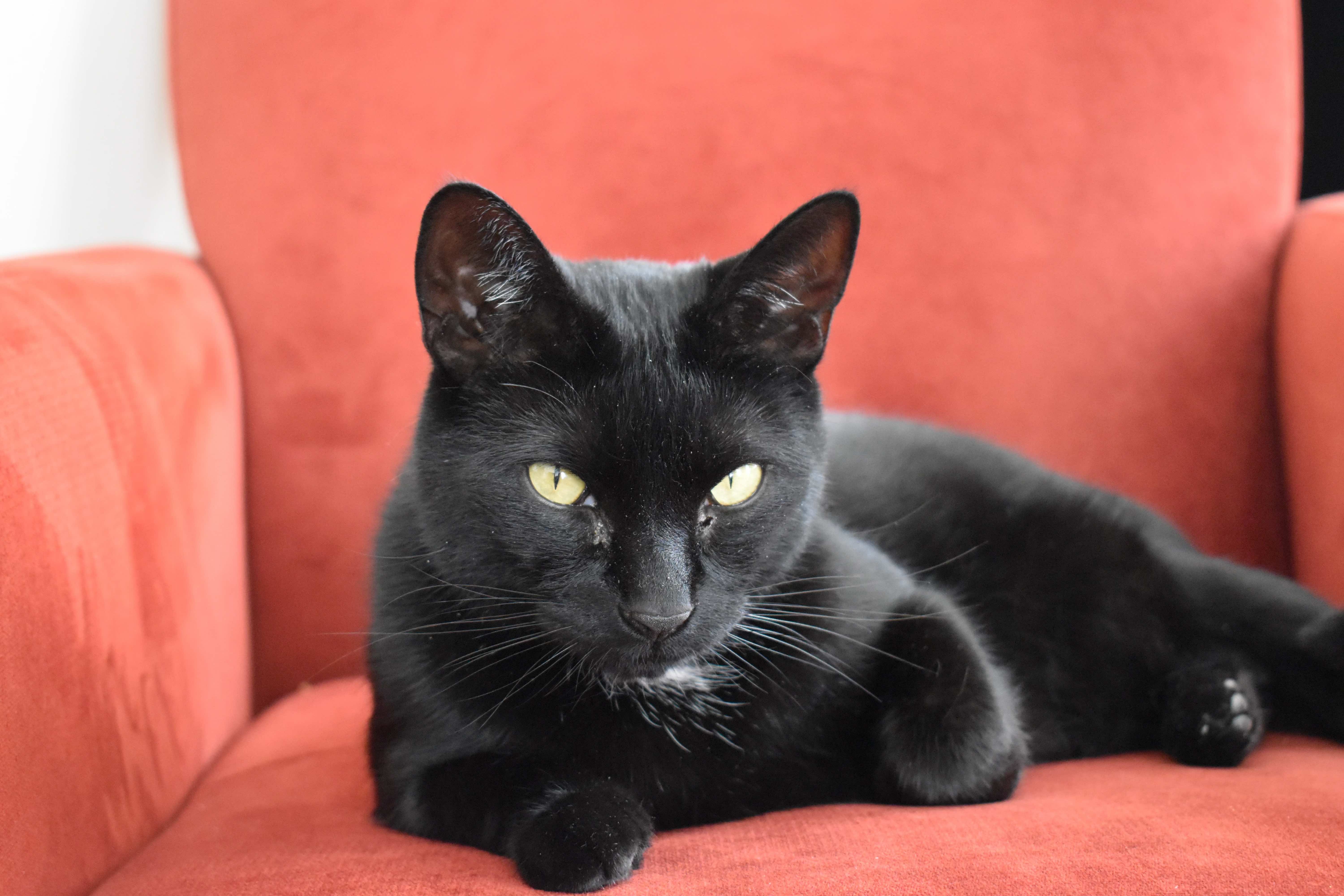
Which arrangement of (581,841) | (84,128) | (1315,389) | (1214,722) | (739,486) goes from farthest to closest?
(84,128)
(1315,389)
(1214,722)
(739,486)
(581,841)

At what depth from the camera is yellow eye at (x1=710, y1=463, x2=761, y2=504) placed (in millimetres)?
1019

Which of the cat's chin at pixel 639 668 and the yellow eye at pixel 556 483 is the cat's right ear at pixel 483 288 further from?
the cat's chin at pixel 639 668

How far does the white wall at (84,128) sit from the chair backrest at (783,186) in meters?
0.14

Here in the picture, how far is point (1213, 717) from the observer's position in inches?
47.4

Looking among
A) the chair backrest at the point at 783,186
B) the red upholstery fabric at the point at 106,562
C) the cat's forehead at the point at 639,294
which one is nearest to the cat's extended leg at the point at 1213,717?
the chair backrest at the point at 783,186

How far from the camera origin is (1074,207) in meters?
1.69

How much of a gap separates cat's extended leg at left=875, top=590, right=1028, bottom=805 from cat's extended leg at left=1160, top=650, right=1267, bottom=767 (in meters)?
0.19

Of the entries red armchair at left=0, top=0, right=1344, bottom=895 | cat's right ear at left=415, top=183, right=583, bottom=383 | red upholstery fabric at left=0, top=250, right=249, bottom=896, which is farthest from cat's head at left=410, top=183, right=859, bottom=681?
red armchair at left=0, top=0, right=1344, bottom=895

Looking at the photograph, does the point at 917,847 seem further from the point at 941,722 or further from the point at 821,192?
the point at 821,192

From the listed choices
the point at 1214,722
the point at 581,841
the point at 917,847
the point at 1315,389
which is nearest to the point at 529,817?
the point at 581,841

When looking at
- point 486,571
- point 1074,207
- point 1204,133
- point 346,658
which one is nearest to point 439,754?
point 486,571

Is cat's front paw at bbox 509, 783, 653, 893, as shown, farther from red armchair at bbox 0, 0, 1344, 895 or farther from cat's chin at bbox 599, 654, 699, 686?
red armchair at bbox 0, 0, 1344, 895

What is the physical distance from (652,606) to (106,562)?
572mm

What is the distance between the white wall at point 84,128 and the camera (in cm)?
154
